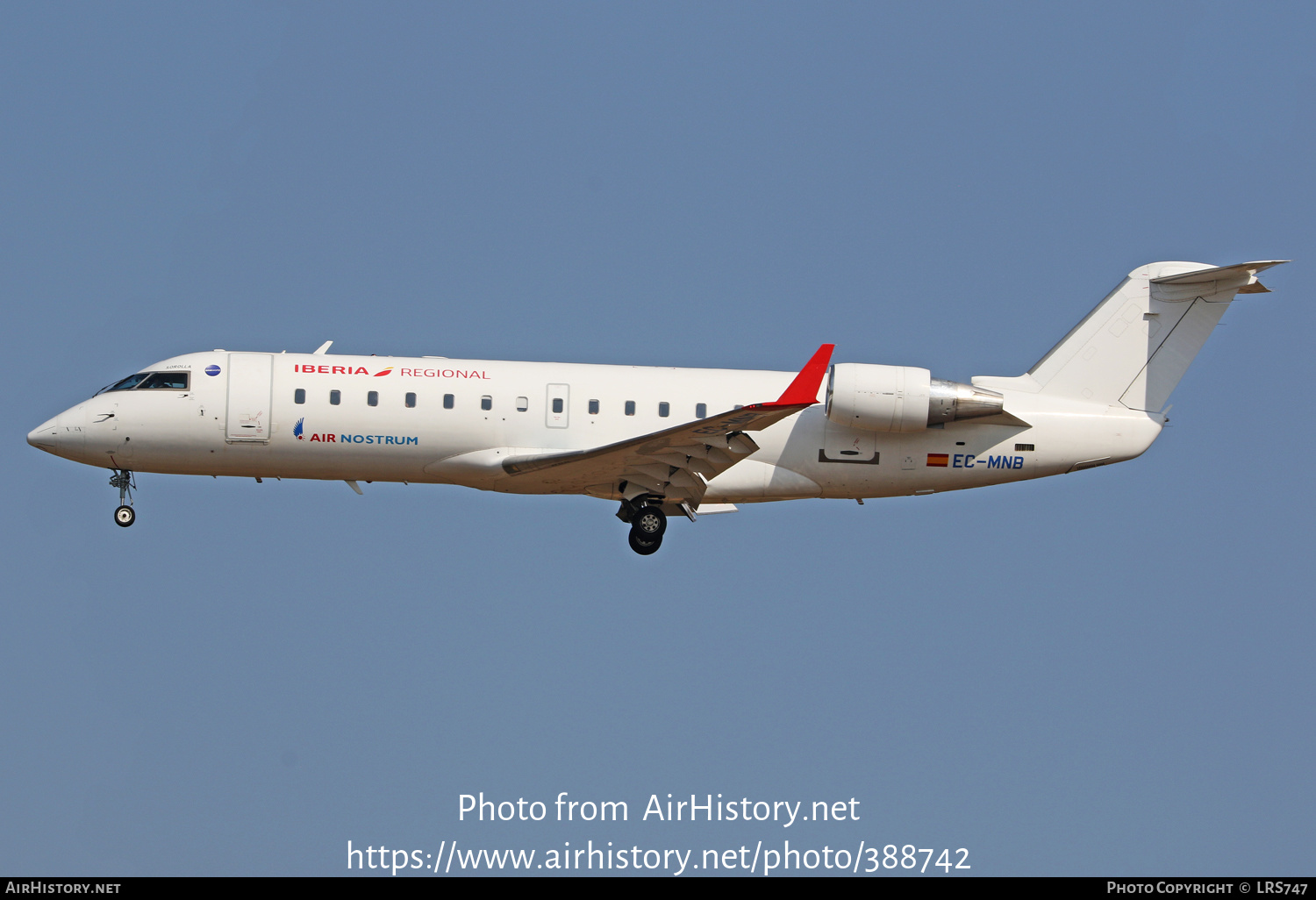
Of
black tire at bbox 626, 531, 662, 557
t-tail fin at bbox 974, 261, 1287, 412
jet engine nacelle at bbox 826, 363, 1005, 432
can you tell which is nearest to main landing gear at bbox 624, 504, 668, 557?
black tire at bbox 626, 531, 662, 557

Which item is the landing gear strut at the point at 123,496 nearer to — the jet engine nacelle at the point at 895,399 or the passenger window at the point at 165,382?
the passenger window at the point at 165,382

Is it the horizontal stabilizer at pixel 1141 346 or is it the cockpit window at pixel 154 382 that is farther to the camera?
the horizontal stabilizer at pixel 1141 346

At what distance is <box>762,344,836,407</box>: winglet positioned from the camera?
805 inches

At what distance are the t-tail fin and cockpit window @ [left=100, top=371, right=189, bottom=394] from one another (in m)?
14.5

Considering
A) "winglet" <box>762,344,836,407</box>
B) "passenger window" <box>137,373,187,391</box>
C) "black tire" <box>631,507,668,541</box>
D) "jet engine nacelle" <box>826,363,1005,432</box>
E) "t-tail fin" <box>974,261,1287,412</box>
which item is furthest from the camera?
"t-tail fin" <box>974,261,1287,412</box>

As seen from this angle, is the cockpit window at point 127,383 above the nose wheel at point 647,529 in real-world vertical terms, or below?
above

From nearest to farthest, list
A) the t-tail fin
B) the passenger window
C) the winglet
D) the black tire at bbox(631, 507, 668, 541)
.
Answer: the winglet < the passenger window < the black tire at bbox(631, 507, 668, 541) < the t-tail fin

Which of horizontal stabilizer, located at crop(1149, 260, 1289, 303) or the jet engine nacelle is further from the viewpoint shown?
horizontal stabilizer, located at crop(1149, 260, 1289, 303)

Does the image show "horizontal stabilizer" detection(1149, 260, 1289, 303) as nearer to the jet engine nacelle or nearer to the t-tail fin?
the t-tail fin

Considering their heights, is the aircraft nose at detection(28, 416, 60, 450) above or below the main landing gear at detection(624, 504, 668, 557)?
above

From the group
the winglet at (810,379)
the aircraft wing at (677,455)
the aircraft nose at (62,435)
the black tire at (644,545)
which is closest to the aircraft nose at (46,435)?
the aircraft nose at (62,435)

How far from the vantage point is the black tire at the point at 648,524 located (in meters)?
23.4

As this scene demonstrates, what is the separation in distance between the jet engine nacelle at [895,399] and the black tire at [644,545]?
3881 millimetres

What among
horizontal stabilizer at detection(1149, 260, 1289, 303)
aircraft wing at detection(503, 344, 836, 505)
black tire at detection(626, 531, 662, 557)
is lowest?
Result: black tire at detection(626, 531, 662, 557)
